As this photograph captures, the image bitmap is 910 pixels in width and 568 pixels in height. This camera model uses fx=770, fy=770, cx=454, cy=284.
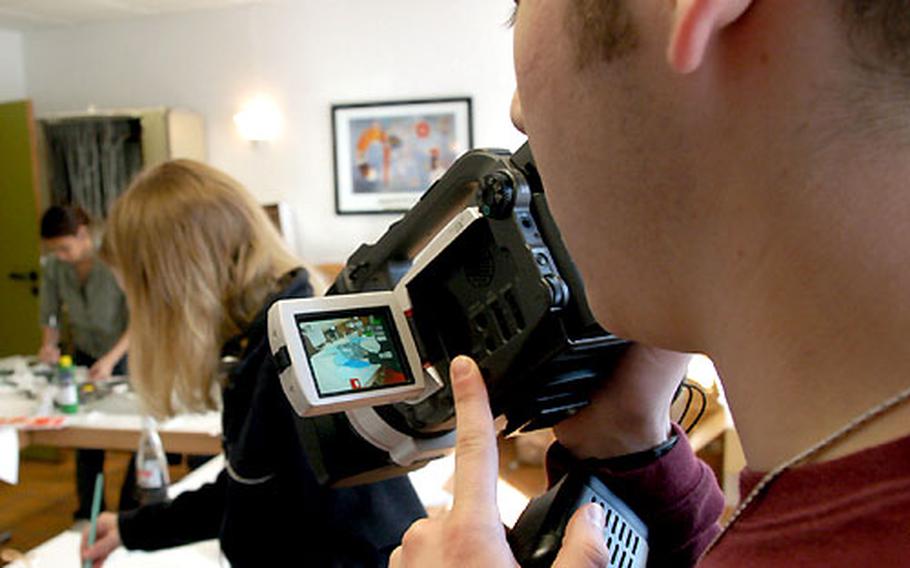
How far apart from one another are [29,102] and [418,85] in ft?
7.28

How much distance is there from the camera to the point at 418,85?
167 inches

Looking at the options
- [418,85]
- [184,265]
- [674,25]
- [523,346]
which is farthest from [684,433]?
[418,85]

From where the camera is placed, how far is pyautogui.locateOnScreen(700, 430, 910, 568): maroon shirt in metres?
0.33

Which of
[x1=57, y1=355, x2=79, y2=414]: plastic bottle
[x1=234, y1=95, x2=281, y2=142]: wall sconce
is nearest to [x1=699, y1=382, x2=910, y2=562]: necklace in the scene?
[x1=57, y1=355, x2=79, y2=414]: plastic bottle

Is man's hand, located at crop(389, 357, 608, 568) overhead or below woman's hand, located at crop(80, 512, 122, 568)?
overhead

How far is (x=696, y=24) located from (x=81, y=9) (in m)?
5.05

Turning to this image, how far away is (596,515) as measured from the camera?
56 centimetres

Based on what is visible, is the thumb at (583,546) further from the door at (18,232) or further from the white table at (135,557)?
the door at (18,232)

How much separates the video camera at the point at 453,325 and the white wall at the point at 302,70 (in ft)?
11.2

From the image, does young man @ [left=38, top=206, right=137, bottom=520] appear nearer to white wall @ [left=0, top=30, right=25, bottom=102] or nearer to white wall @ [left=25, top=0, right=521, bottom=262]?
white wall @ [left=25, top=0, right=521, bottom=262]

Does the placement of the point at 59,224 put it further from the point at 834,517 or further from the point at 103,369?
the point at 834,517

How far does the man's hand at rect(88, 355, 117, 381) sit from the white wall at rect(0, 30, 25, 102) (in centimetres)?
276

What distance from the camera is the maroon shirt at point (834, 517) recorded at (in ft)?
1.08

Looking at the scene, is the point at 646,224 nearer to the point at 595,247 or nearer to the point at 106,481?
the point at 595,247
